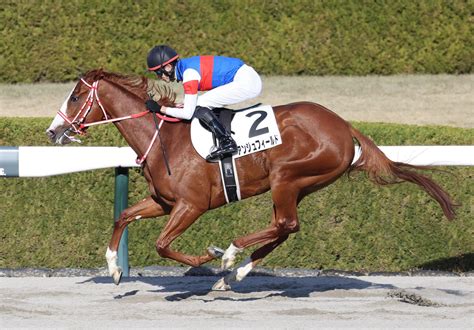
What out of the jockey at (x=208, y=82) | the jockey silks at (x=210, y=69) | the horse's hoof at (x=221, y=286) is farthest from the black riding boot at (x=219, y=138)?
the horse's hoof at (x=221, y=286)

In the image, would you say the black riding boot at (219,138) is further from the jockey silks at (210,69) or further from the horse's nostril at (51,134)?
the horse's nostril at (51,134)

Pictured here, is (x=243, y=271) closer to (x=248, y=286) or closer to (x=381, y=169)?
(x=248, y=286)

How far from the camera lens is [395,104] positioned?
14.3 m

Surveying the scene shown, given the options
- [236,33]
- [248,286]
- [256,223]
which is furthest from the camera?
[236,33]

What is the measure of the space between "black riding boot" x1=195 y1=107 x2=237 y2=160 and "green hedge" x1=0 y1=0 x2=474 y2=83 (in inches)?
283

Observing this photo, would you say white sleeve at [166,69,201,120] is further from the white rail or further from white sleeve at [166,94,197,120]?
the white rail

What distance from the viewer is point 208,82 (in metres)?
7.39

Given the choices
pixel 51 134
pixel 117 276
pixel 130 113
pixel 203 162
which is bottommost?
pixel 117 276

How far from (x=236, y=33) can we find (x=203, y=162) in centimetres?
742

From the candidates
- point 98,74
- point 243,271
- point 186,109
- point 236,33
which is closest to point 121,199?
point 98,74

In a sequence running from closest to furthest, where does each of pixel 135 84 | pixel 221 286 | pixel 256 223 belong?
pixel 221 286
pixel 135 84
pixel 256 223

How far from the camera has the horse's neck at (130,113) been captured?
7422mm

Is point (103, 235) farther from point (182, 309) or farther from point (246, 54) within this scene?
point (246, 54)

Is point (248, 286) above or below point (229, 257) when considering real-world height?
below
